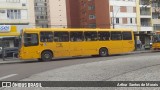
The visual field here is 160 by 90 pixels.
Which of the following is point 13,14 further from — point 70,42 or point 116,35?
point 70,42

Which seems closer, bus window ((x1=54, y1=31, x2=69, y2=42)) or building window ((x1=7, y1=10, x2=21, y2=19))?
bus window ((x1=54, y1=31, x2=69, y2=42))

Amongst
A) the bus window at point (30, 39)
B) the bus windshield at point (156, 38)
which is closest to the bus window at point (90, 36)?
the bus window at point (30, 39)

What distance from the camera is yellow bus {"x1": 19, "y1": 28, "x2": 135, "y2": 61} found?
29766 mm

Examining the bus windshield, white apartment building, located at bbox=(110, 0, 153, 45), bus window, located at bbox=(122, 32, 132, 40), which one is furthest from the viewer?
white apartment building, located at bbox=(110, 0, 153, 45)

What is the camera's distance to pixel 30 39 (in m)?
29.7

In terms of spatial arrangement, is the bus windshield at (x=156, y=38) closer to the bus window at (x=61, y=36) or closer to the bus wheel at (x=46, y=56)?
the bus window at (x=61, y=36)

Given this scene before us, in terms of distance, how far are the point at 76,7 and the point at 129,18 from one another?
17484 millimetres

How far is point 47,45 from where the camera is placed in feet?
100

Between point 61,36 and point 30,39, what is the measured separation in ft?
9.74

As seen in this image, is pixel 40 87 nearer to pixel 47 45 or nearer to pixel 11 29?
pixel 47 45

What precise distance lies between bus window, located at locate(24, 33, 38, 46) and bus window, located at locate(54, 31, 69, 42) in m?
1.95

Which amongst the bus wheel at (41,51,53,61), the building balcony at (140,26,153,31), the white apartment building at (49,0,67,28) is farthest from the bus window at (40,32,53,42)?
the white apartment building at (49,0,67,28)

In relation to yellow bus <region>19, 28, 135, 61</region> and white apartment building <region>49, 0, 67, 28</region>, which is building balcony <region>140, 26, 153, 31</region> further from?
yellow bus <region>19, 28, 135, 61</region>

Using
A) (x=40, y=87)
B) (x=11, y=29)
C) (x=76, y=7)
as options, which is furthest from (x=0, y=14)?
(x=40, y=87)
